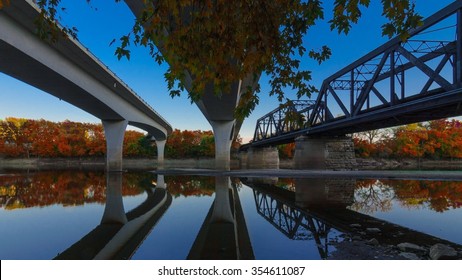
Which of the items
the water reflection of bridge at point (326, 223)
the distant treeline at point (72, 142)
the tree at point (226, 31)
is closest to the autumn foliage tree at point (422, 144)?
the distant treeline at point (72, 142)

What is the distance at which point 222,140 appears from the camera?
5109 cm

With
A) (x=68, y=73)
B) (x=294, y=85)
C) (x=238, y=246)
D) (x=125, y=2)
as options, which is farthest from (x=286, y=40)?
(x=68, y=73)

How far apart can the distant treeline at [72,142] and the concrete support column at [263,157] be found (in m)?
27.4

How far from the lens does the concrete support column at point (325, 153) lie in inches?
1576

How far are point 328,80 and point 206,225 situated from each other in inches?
1411

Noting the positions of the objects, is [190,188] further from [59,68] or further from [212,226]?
[59,68]

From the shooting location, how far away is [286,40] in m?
5.81

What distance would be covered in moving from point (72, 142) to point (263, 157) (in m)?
66.1

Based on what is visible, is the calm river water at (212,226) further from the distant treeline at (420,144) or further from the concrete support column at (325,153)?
the distant treeline at (420,144)

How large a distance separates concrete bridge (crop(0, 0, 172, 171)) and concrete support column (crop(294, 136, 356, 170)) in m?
24.4

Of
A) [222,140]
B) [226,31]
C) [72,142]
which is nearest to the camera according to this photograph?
[226,31]

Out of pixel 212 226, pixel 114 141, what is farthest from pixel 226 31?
pixel 114 141

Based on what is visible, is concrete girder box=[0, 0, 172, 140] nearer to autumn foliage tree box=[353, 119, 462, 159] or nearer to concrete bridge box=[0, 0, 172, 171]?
concrete bridge box=[0, 0, 172, 171]

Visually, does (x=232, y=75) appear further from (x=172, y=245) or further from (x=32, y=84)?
(x=32, y=84)
